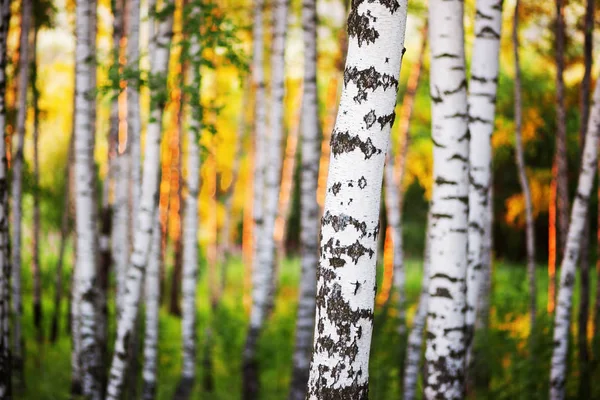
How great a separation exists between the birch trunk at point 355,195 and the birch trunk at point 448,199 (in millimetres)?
1081

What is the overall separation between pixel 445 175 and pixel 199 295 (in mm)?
12415

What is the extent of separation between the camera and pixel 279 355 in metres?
9.63

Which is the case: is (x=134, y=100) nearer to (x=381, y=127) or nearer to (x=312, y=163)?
(x=312, y=163)

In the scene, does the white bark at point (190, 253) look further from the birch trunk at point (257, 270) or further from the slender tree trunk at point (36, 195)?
the slender tree trunk at point (36, 195)

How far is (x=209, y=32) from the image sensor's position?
496cm

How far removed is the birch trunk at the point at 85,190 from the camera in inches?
216

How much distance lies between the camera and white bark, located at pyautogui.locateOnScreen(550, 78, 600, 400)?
501 cm

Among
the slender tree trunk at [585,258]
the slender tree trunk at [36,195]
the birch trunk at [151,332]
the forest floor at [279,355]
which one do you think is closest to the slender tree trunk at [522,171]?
the forest floor at [279,355]

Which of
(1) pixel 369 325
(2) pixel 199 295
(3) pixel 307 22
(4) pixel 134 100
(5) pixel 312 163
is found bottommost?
(2) pixel 199 295

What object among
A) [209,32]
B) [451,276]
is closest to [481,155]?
[451,276]

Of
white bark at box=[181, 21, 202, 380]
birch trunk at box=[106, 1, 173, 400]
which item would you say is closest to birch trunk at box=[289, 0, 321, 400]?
white bark at box=[181, 21, 202, 380]

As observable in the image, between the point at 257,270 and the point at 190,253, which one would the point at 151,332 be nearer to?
the point at 190,253

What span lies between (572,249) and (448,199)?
2236mm

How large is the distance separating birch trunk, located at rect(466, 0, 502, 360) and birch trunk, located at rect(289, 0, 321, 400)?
257 centimetres
